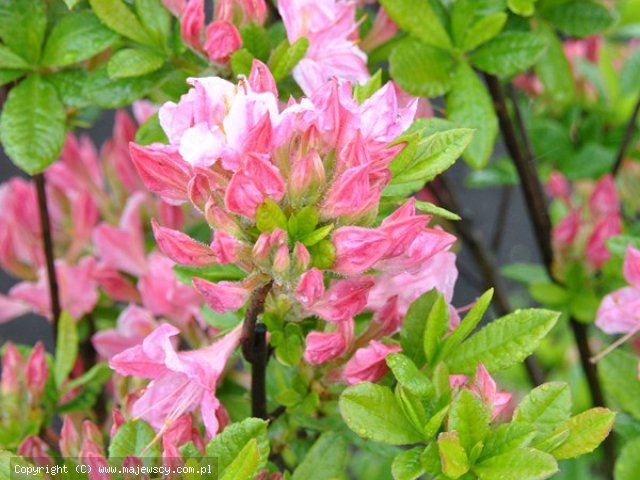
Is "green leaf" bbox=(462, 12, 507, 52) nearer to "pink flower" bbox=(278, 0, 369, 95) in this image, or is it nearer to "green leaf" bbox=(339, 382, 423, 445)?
"pink flower" bbox=(278, 0, 369, 95)

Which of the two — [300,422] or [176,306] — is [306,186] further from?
[176,306]

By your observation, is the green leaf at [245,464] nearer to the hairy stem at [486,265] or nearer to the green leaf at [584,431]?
the green leaf at [584,431]

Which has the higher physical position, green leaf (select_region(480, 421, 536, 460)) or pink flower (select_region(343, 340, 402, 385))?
pink flower (select_region(343, 340, 402, 385))

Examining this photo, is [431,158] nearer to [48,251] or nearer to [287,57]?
[287,57]

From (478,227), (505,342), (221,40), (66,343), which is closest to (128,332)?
(66,343)

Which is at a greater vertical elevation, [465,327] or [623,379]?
[465,327]

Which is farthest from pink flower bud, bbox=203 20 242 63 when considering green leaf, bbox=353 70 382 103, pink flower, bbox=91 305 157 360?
pink flower, bbox=91 305 157 360

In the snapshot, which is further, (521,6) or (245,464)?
(521,6)
